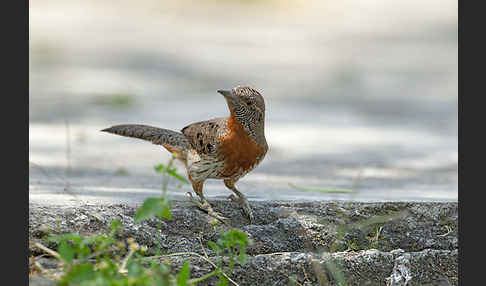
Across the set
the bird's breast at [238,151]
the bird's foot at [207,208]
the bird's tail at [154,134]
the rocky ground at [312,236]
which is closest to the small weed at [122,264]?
the rocky ground at [312,236]

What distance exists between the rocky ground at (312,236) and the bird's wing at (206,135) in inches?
15.2

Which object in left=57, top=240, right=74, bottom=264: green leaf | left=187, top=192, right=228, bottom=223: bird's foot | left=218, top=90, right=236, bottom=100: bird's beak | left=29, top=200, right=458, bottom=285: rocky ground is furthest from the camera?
left=218, top=90, right=236, bottom=100: bird's beak

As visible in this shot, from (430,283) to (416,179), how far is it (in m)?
2.21

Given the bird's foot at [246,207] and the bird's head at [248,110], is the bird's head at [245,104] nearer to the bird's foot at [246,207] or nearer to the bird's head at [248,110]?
the bird's head at [248,110]

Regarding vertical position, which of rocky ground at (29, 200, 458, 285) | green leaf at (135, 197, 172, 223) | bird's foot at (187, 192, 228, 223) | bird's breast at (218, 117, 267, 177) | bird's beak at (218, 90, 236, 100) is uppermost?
bird's beak at (218, 90, 236, 100)

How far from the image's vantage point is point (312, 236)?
5.44 meters

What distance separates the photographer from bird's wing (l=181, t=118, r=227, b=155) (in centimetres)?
579

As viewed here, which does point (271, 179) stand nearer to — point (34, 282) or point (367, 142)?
point (367, 142)

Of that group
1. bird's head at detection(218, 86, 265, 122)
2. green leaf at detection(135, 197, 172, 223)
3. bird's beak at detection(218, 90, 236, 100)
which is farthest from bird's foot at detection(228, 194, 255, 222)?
green leaf at detection(135, 197, 172, 223)

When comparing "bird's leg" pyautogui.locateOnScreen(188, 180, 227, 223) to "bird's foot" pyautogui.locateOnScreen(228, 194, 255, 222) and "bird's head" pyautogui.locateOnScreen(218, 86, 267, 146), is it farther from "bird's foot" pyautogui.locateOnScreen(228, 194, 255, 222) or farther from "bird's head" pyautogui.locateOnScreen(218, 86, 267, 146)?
"bird's head" pyautogui.locateOnScreen(218, 86, 267, 146)

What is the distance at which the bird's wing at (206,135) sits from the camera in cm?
579

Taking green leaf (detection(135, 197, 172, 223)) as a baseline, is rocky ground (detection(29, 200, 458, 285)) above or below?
below

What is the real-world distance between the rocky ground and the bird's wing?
387 millimetres

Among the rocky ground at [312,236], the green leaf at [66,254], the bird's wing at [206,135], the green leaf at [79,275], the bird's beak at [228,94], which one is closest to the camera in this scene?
the green leaf at [79,275]
